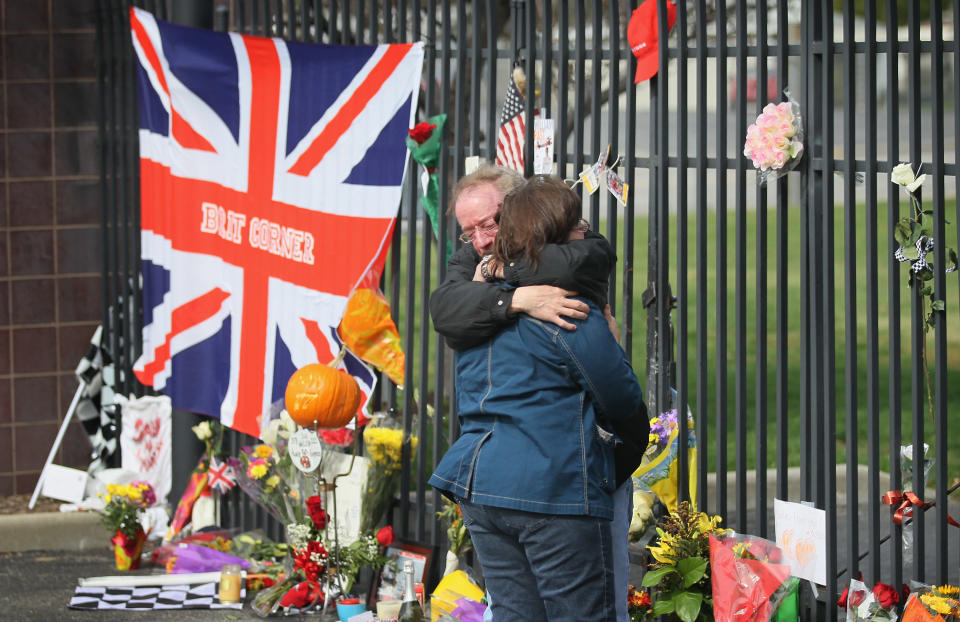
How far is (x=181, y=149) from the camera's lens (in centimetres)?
641

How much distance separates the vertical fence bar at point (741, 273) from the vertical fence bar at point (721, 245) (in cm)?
5

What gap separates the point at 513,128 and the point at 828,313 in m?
1.61

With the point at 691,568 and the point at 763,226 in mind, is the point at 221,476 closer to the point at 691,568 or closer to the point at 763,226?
the point at 691,568

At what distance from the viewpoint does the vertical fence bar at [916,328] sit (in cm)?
390

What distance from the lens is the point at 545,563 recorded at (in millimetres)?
3195

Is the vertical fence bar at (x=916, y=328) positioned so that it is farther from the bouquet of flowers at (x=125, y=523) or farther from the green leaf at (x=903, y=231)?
the bouquet of flowers at (x=125, y=523)

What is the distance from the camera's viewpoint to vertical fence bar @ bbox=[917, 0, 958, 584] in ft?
12.5

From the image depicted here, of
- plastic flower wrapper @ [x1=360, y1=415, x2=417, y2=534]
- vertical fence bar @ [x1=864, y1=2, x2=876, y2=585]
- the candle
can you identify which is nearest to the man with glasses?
vertical fence bar @ [x1=864, y1=2, x2=876, y2=585]

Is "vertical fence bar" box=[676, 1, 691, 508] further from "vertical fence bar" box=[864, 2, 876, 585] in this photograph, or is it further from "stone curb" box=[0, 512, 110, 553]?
"stone curb" box=[0, 512, 110, 553]

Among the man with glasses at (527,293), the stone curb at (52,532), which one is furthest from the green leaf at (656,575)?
the stone curb at (52,532)

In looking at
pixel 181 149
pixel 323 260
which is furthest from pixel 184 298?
pixel 323 260

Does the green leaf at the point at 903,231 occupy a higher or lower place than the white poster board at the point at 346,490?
higher

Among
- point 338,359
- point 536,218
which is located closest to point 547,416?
point 536,218

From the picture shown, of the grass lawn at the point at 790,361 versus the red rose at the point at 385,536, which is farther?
the grass lawn at the point at 790,361
